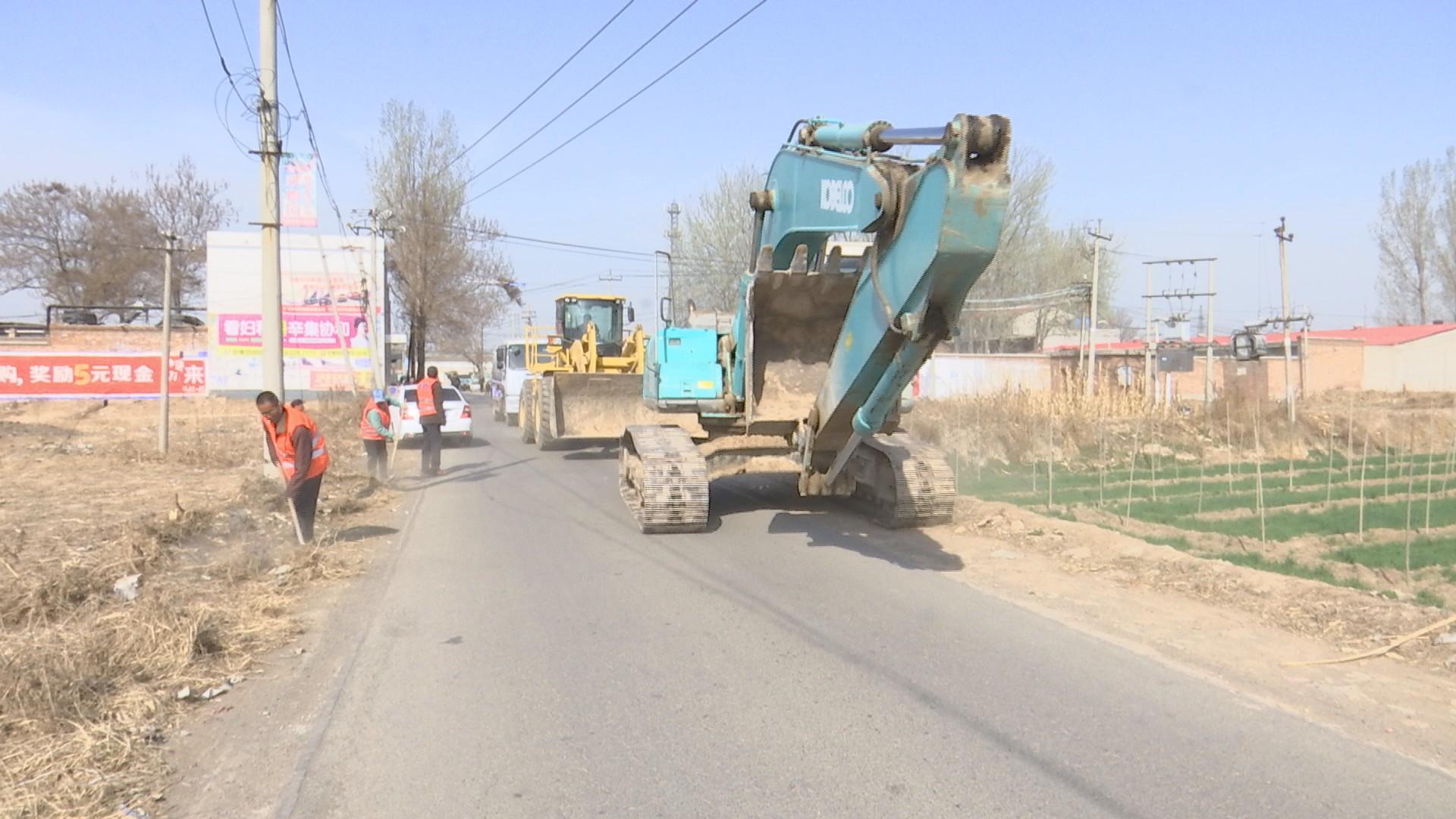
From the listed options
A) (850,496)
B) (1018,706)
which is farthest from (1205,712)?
(850,496)

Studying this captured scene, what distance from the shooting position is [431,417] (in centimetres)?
1675

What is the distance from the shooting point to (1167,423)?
77.5 feet

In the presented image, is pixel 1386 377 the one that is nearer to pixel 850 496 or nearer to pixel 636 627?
pixel 850 496

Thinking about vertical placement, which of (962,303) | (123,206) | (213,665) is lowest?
(213,665)

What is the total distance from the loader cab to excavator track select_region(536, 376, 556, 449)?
1.77 metres

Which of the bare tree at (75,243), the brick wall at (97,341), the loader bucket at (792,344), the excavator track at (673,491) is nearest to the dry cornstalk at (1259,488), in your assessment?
the loader bucket at (792,344)

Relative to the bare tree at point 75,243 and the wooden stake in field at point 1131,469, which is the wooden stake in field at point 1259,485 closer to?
the wooden stake in field at point 1131,469

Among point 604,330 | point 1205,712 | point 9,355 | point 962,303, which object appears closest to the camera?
point 1205,712

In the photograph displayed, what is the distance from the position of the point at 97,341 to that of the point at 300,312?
776 cm

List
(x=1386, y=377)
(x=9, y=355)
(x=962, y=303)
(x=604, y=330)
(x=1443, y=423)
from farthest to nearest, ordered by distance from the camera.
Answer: (x=1386, y=377) → (x=9, y=355) → (x=1443, y=423) → (x=604, y=330) → (x=962, y=303)

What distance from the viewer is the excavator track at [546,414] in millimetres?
19094

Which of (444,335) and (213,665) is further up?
(444,335)

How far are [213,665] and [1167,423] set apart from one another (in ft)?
72.1

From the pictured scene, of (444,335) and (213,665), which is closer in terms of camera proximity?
(213,665)
